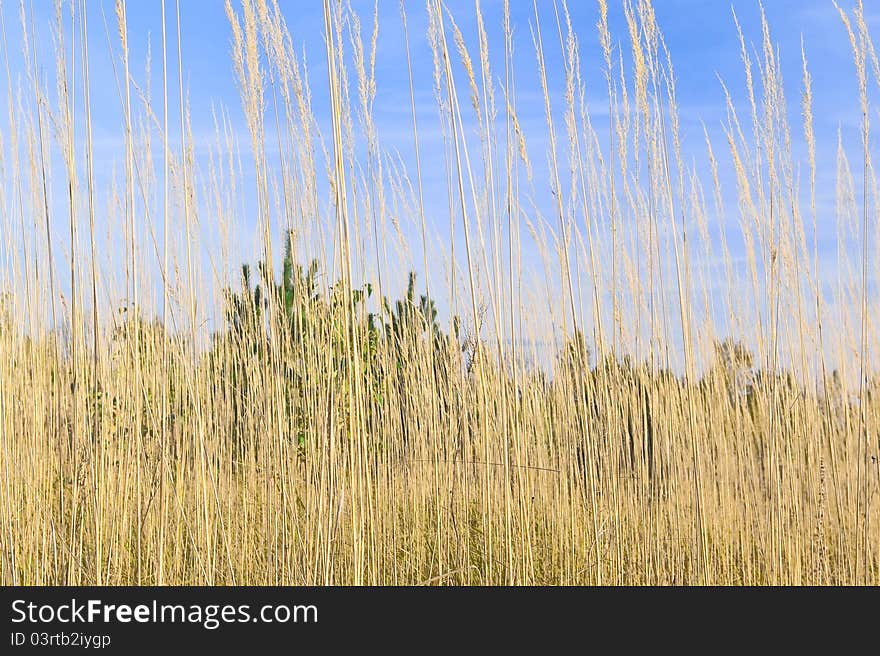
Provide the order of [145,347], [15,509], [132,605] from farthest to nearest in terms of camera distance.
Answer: [145,347] < [15,509] < [132,605]

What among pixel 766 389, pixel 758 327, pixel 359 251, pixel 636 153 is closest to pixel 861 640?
pixel 766 389

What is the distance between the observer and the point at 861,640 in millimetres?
1415

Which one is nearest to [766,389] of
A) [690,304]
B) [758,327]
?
[758,327]

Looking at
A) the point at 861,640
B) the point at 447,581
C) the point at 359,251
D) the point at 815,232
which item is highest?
the point at 815,232

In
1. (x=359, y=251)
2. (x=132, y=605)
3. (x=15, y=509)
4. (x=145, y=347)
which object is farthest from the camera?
(x=145, y=347)

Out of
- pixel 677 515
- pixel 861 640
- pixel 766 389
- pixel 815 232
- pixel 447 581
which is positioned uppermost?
pixel 815 232

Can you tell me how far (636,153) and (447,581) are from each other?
3.52ft

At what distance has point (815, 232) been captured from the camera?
1.74 meters

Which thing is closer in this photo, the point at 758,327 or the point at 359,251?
the point at 359,251

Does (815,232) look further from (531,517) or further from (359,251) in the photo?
(359,251)

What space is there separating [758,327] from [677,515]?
48cm

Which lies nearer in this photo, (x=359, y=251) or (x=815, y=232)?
(x=359, y=251)

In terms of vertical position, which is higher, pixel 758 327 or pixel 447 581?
pixel 758 327

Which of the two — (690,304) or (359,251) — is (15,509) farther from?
Result: (690,304)
